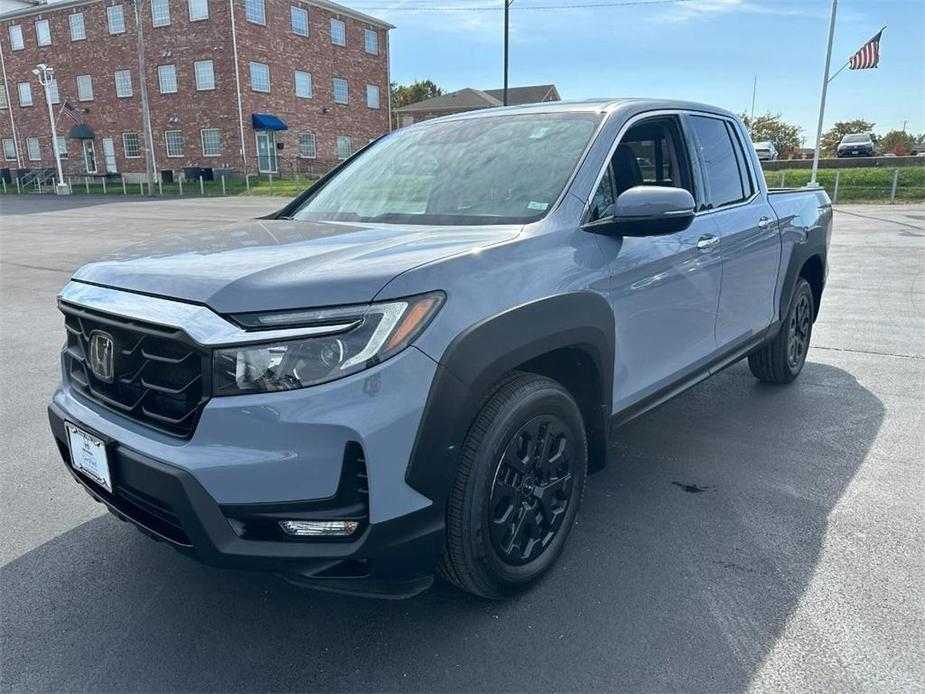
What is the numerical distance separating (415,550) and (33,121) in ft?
165

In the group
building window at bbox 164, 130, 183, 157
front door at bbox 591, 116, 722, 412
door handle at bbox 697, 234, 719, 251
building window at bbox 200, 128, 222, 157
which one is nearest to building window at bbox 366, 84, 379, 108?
building window at bbox 200, 128, 222, 157

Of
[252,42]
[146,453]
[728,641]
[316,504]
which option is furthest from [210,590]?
[252,42]

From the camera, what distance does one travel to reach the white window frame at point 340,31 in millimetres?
38947

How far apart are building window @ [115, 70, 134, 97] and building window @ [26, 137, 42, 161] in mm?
9379

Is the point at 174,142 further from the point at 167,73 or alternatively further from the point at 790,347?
the point at 790,347

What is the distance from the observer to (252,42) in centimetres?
3381

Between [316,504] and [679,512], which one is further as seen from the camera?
[679,512]

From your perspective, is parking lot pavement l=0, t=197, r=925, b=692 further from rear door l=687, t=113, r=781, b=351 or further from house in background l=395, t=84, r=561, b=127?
house in background l=395, t=84, r=561, b=127

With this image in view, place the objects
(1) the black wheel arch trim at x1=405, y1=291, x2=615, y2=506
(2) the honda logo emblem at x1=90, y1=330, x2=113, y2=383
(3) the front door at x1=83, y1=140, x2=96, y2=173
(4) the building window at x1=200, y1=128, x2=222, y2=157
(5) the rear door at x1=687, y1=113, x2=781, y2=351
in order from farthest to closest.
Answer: (3) the front door at x1=83, y1=140, x2=96, y2=173
(4) the building window at x1=200, y1=128, x2=222, y2=157
(5) the rear door at x1=687, y1=113, x2=781, y2=351
(2) the honda logo emblem at x1=90, y1=330, x2=113, y2=383
(1) the black wheel arch trim at x1=405, y1=291, x2=615, y2=506

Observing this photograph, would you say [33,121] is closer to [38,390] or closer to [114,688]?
[38,390]

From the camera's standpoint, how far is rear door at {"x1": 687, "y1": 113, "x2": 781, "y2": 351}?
375 centimetres

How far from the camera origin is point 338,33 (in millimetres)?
39469

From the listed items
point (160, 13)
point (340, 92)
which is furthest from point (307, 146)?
point (160, 13)

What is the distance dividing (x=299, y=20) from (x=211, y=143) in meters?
8.12
